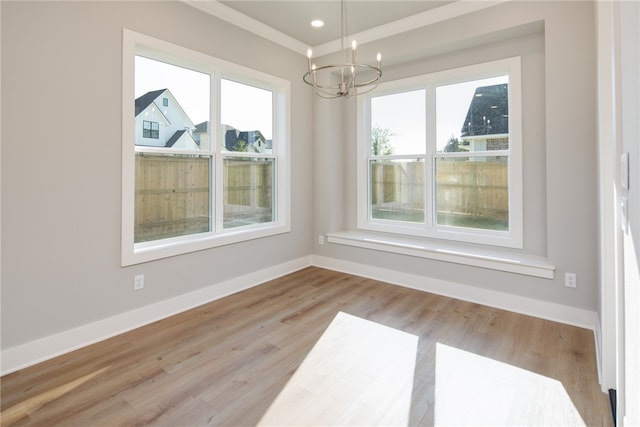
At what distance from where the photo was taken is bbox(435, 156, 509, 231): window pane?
359 centimetres

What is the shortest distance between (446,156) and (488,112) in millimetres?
625

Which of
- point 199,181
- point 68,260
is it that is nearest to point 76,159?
point 68,260

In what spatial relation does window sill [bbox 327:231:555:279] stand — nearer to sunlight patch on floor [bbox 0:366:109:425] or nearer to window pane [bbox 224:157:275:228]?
window pane [bbox 224:157:275:228]

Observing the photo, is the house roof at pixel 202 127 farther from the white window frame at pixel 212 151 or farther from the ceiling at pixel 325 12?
the ceiling at pixel 325 12

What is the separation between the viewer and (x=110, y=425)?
172 cm

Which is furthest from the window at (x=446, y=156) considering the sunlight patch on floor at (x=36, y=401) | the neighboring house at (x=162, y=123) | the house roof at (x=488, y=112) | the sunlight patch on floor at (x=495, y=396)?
the sunlight patch on floor at (x=36, y=401)

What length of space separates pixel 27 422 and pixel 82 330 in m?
0.85

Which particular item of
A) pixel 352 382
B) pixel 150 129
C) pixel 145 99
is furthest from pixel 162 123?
pixel 352 382

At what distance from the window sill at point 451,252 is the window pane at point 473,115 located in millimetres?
1132

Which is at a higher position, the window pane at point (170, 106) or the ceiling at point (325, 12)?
the ceiling at point (325, 12)

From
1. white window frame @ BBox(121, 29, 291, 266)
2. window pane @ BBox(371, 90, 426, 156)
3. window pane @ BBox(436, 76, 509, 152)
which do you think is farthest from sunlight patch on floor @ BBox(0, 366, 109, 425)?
window pane @ BBox(436, 76, 509, 152)

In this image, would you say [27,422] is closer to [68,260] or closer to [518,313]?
[68,260]

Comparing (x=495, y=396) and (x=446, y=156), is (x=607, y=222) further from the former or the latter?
(x=446, y=156)

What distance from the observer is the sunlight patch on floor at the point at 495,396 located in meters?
1.75
